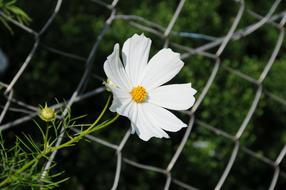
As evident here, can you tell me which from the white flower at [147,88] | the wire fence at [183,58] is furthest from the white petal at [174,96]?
the wire fence at [183,58]

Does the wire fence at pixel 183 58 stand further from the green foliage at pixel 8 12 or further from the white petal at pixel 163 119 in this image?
the white petal at pixel 163 119

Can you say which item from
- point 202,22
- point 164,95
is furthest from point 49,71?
point 164,95

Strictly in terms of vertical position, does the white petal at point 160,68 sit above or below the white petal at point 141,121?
above

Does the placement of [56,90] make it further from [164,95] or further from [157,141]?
[164,95]

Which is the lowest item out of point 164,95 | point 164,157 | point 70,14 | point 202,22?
point 164,157

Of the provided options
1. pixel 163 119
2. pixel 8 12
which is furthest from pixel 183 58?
pixel 163 119

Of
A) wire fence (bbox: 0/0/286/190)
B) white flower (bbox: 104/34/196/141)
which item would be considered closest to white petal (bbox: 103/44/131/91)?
white flower (bbox: 104/34/196/141)

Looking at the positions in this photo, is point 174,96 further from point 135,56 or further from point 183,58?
point 183,58
